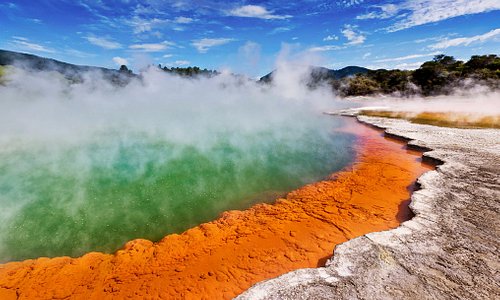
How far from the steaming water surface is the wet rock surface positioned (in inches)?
119

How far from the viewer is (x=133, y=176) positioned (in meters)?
8.17

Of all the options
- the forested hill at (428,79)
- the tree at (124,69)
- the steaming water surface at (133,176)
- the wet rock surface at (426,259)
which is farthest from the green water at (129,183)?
the tree at (124,69)

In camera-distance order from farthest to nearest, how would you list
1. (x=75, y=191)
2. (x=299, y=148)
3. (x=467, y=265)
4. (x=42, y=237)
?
(x=299, y=148) < (x=75, y=191) < (x=42, y=237) < (x=467, y=265)

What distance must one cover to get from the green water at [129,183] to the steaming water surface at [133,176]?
25 mm

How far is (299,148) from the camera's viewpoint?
1159 centimetres

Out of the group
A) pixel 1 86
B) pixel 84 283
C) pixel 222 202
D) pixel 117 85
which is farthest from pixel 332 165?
pixel 117 85

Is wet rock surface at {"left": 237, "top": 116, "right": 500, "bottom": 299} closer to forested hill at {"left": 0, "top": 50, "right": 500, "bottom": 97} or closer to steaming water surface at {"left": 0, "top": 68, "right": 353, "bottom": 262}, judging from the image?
steaming water surface at {"left": 0, "top": 68, "right": 353, "bottom": 262}

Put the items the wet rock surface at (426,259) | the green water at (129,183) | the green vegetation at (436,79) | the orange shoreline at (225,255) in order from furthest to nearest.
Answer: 1. the green vegetation at (436,79)
2. the green water at (129,183)
3. the orange shoreline at (225,255)
4. the wet rock surface at (426,259)

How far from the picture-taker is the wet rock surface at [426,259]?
321 cm

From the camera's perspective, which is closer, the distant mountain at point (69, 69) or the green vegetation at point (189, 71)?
the distant mountain at point (69, 69)

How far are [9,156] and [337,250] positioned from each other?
1179cm

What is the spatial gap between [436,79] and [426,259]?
126 ft

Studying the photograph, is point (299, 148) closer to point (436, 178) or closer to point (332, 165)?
point (332, 165)

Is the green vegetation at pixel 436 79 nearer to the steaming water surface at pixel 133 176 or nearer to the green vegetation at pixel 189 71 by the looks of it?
the steaming water surface at pixel 133 176
